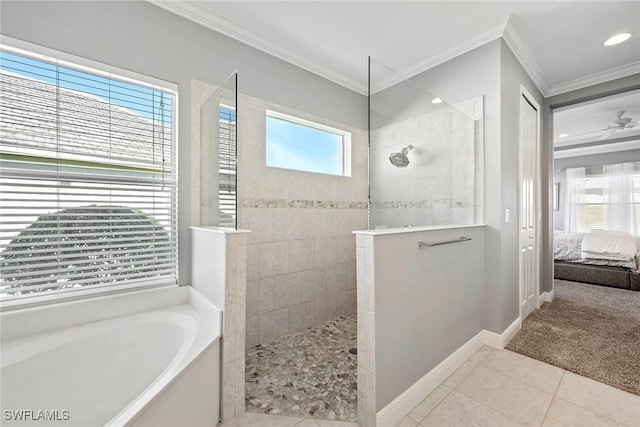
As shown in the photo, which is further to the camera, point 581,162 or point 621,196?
point 581,162

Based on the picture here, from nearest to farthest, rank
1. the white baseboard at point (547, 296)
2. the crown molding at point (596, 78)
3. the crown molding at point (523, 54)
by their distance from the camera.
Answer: the crown molding at point (523, 54)
the crown molding at point (596, 78)
the white baseboard at point (547, 296)

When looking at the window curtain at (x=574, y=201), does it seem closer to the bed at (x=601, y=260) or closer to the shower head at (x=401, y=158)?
the bed at (x=601, y=260)

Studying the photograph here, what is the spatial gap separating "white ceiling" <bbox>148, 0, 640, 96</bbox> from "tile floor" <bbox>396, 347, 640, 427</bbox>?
2590 mm

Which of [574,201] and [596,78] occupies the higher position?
[596,78]

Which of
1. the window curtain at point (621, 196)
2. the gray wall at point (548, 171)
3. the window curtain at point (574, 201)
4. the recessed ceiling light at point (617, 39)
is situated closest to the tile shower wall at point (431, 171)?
the recessed ceiling light at point (617, 39)

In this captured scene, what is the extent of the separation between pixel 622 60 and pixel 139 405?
4468 millimetres

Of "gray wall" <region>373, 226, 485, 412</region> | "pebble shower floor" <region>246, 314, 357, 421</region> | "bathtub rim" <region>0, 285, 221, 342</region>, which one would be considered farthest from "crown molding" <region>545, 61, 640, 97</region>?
"bathtub rim" <region>0, 285, 221, 342</region>

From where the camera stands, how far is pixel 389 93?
178 cm

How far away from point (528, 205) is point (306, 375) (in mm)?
2717

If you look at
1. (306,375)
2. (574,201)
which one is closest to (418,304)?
(306,375)

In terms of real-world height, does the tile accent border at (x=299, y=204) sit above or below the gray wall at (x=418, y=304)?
above

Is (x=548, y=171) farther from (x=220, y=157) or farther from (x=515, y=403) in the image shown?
(x=220, y=157)

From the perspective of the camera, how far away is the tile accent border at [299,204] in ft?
7.63

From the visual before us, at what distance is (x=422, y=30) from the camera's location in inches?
87.1
